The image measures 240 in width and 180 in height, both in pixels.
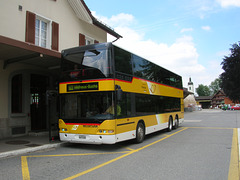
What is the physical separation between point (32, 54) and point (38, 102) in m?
4.56

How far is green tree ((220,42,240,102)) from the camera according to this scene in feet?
167

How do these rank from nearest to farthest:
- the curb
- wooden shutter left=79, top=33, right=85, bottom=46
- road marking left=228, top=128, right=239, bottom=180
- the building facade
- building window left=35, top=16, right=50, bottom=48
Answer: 1. road marking left=228, top=128, right=239, bottom=180
2. the curb
3. the building facade
4. building window left=35, top=16, right=50, bottom=48
5. wooden shutter left=79, top=33, right=85, bottom=46

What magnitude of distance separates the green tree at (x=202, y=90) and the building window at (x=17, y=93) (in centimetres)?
15359

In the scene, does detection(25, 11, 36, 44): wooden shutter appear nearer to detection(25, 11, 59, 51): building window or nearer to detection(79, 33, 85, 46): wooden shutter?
detection(25, 11, 59, 51): building window

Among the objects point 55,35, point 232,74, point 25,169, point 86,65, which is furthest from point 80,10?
point 232,74

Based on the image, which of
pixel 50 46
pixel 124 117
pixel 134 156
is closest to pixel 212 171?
pixel 134 156

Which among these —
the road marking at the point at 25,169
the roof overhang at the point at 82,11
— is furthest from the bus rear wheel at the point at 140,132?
the roof overhang at the point at 82,11

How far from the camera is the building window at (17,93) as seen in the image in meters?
11.3

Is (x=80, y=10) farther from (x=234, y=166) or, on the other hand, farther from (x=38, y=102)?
(x=234, y=166)

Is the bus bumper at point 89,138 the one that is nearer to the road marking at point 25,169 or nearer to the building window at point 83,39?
the road marking at point 25,169

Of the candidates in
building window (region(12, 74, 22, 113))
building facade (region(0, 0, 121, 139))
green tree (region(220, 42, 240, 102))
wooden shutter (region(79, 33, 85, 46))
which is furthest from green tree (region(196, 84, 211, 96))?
building window (region(12, 74, 22, 113))

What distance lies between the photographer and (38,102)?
13.1 meters

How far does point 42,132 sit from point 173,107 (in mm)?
8368

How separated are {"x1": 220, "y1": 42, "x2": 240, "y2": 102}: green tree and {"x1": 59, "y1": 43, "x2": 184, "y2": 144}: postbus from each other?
4874 cm
